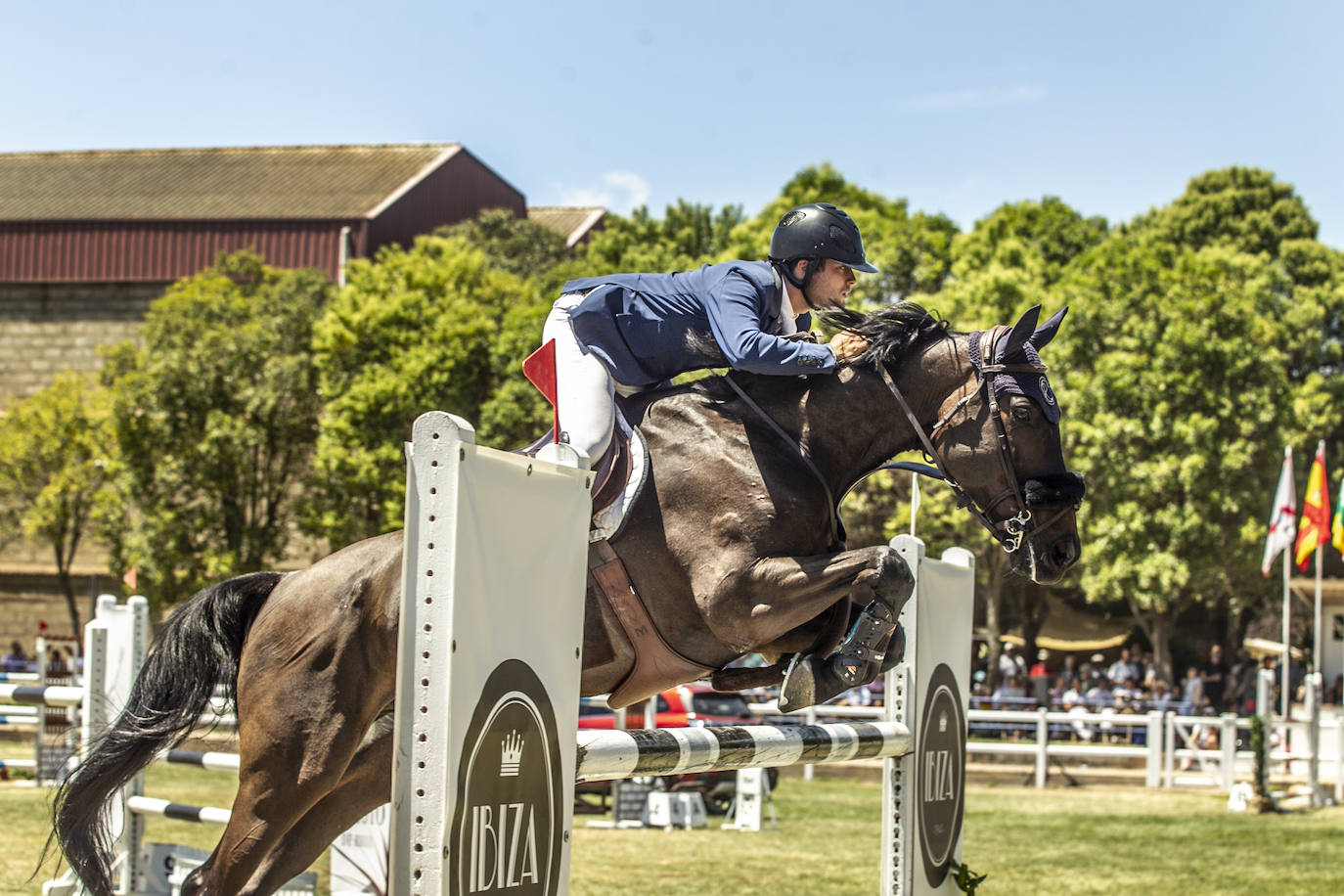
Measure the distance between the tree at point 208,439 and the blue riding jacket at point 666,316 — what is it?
27224 millimetres

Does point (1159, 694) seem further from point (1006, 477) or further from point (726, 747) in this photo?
point (726, 747)

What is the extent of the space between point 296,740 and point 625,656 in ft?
3.04

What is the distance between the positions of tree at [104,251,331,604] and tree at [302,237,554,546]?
101cm

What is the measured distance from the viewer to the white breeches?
12.7 ft

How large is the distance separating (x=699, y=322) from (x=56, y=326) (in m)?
41.6

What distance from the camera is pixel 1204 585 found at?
26.5 meters

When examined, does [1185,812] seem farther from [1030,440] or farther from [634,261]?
[634,261]

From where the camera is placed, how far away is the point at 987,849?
399 inches

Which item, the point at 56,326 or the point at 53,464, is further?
the point at 56,326

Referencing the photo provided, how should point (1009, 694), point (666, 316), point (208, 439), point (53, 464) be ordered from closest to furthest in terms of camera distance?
1. point (666, 316)
2. point (1009, 694)
3. point (208, 439)
4. point (53, 464)

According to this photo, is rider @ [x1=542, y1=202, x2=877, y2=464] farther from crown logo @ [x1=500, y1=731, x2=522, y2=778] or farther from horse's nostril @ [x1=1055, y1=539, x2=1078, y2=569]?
crown logo @ [x1=500, y1=731, x2=522, y2=778]

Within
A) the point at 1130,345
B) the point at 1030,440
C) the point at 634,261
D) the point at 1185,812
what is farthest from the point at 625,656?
the point at 634,261

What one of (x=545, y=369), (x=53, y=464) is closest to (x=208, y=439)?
(x=53, y=464)

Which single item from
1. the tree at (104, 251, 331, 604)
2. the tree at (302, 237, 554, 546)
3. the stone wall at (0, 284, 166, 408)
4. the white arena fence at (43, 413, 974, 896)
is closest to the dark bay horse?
the white arena fence at (43, 413, 974, 896)
